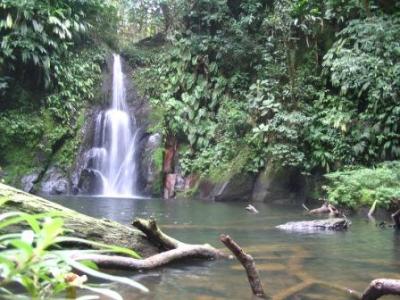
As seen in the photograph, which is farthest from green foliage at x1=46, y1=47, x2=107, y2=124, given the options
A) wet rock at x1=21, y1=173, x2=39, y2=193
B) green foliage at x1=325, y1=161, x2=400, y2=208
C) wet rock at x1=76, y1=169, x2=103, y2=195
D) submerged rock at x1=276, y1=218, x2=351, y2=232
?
submerged rock at x1=276, y1=218, x2=351, y2=232

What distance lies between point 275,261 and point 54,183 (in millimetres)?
12198

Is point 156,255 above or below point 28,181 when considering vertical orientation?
below

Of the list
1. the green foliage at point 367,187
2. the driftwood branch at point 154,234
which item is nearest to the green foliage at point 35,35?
the green foliage at point 367,187

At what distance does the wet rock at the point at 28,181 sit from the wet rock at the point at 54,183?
313mm

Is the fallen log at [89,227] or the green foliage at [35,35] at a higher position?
the green foliage at [35,35]

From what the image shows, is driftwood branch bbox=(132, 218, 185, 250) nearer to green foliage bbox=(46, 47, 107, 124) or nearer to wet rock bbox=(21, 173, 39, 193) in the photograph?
wet rock bbox=(21, 173, 39, 193)

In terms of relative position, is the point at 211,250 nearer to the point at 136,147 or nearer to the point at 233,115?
the point at 233,115

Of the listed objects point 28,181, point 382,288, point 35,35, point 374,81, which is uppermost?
point 35,35

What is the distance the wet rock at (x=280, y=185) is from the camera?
547 inches

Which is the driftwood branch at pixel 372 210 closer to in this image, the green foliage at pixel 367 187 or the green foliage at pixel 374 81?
the green foliage at pixel 367 187

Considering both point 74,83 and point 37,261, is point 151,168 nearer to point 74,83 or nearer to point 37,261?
point 74,83

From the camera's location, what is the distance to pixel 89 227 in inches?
217

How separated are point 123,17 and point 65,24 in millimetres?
5947

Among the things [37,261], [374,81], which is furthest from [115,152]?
[37,261]
